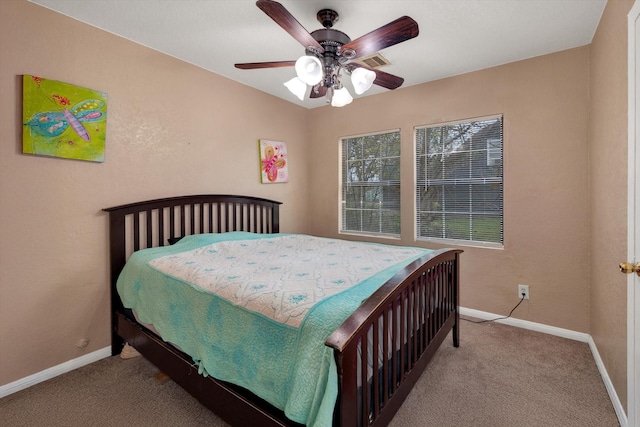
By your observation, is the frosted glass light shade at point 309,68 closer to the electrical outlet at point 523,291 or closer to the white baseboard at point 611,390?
the white baseboard at point 611,390

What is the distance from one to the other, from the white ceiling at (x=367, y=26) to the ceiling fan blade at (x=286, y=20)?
0.38 m

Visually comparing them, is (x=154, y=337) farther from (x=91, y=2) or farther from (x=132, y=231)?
(x=91, y=2)

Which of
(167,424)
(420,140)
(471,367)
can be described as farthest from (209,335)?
(420,140)

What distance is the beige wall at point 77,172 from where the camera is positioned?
183cm

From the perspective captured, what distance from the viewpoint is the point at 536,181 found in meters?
2.57

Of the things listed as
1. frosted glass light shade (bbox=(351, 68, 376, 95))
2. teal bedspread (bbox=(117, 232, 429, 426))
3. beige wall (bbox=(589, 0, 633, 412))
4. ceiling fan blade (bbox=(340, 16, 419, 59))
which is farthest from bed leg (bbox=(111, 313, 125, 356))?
beige wall (bbox=(589, 0, 633, 412))

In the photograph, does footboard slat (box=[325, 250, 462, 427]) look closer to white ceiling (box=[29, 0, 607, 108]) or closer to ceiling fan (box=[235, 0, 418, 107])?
ceiling fan (box=[235, 0, 418, 107])

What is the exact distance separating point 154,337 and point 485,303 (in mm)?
2827

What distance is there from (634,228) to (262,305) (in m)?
1.73

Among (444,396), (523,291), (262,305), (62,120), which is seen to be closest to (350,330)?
(262,305)

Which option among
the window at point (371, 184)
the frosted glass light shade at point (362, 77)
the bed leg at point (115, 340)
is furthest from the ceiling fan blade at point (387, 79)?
the bed leg at point (115, 340)

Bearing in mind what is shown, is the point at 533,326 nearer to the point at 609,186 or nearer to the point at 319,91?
the point at 609,186

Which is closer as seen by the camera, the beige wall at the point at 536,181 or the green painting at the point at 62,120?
the green painting at the point at 62,120

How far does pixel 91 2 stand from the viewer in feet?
6.24
